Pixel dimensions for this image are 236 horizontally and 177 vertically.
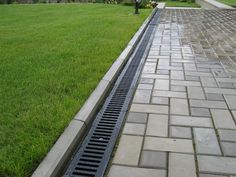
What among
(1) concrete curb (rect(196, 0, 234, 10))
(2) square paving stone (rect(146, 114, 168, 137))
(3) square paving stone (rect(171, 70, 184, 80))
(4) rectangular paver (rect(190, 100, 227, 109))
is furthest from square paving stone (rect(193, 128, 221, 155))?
(1) concrete curb (rect(196, 0, 234, 10))

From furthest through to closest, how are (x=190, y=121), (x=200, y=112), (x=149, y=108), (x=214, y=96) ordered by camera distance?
1. (x=214, y=96)
2. (x=149, y=108)
3. (x=200, y=112)
4. (x=190, y=121)

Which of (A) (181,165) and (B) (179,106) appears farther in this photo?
(B) (179,106)

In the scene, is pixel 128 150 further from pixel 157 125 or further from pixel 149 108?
pixel 149 108

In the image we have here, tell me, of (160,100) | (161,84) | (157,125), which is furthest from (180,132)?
(161,84)

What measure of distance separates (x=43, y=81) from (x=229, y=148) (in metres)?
2.93

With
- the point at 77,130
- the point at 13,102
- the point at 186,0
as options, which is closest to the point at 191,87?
the point at 77,130

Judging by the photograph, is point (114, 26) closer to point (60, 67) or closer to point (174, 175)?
point (60, 67)

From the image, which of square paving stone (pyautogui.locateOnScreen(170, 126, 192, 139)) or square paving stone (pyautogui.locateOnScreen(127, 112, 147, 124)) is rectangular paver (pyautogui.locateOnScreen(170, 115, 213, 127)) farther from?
square paving stone (pyautogui.locateOnScreen(127, 112, 147, 124))

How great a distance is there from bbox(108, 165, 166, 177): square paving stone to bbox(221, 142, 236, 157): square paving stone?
29.8 inches

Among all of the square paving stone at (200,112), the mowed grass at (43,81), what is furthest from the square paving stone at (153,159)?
the square paving stone at (200,112)

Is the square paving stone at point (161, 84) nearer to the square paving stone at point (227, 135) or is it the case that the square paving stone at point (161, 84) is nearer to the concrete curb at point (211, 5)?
the square paving stone at point (227, 135)

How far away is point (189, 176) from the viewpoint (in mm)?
2867

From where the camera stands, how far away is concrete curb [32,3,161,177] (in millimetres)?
2861

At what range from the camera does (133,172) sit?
2943mm
